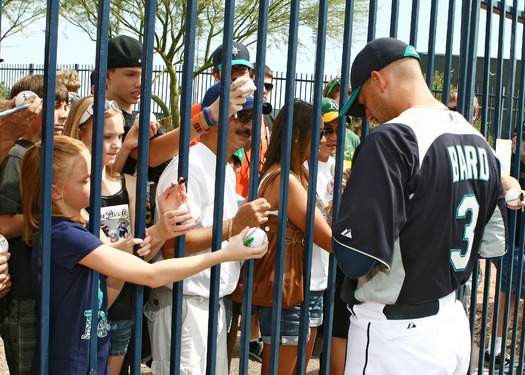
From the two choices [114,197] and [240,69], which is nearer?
[114,197]

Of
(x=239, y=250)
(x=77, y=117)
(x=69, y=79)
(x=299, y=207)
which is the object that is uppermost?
(x=69, y=79)

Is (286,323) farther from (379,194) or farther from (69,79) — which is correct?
(69,79)

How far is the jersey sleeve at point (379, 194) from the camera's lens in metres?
2.33

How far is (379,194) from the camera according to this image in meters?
2.33

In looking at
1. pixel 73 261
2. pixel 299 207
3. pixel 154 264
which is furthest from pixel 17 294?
pixel 299 207

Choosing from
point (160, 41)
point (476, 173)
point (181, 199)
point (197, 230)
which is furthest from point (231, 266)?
point (160, 41)

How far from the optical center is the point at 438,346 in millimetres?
2549

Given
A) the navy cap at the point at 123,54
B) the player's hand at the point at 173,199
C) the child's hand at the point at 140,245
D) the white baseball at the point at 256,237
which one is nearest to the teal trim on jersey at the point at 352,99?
the white baseball at the point at 256,237

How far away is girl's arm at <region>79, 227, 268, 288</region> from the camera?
7.75ft

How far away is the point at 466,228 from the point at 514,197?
1000 millimetres

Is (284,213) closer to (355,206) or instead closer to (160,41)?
(355,206)

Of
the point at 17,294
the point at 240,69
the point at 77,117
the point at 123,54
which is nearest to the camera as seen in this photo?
the point at 17,294

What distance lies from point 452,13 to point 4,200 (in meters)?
2.27

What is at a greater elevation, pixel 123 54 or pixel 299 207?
pixel 123 54
